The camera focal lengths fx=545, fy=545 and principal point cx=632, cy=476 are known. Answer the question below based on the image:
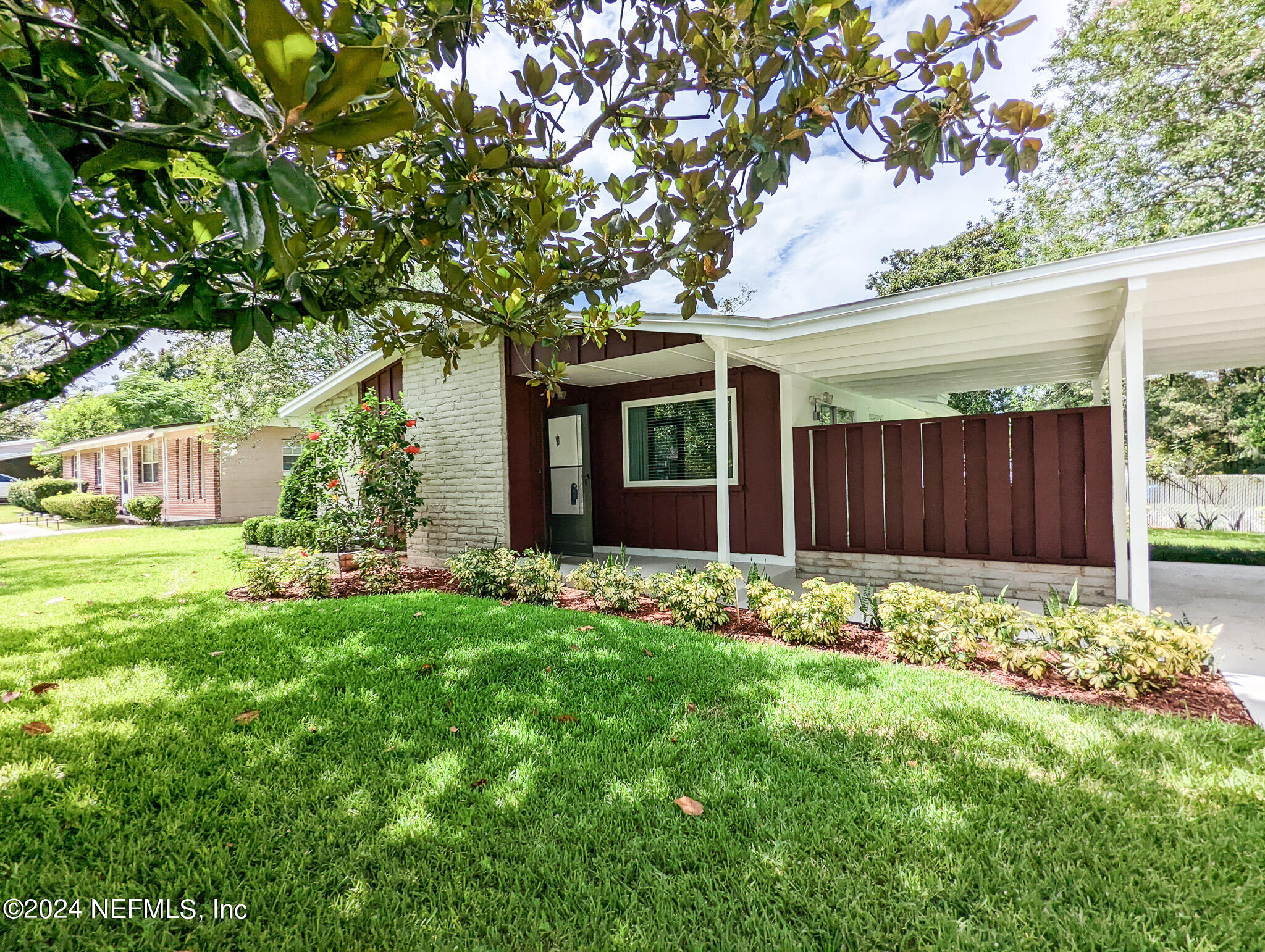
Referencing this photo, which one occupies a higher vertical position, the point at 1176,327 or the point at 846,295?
the point at 846,295

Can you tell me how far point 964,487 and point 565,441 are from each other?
5570mm

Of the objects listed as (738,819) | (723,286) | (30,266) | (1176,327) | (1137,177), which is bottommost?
(738,819)

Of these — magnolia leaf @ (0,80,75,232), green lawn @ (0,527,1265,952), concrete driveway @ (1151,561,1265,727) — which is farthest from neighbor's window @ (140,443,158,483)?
concrete driveway @ (1151,561,1265,727)

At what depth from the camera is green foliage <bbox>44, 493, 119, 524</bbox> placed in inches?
686

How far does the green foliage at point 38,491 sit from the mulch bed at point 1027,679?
24.4 metres

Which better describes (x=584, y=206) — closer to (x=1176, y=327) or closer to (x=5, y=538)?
(x=1176, y=327)

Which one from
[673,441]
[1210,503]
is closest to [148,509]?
[673,441]

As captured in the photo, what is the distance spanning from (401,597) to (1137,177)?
17090 mm

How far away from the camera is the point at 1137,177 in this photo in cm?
1215

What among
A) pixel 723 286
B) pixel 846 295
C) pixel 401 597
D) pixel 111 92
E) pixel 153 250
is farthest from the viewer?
pixel 723 286

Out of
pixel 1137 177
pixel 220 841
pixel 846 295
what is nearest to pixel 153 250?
pixel 220 841

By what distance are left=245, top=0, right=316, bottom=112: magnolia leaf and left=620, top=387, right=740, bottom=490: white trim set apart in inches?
277

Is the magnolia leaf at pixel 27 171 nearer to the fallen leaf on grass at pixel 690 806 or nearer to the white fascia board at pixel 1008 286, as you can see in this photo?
the fallen leaf on grass at pixel 690 806

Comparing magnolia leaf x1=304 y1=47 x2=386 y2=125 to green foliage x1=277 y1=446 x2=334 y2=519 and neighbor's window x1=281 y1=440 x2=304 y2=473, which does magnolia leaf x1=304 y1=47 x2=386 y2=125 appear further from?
neighbor's window x1=281 y1=440 x2=304 y2=473
